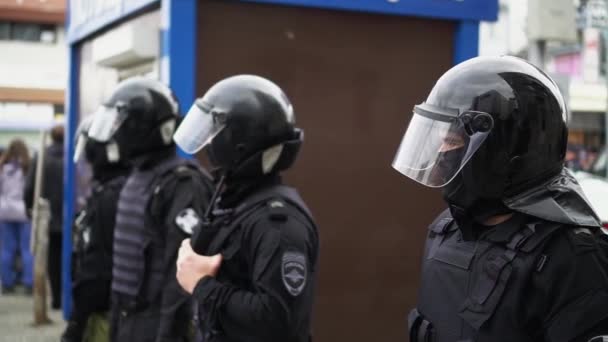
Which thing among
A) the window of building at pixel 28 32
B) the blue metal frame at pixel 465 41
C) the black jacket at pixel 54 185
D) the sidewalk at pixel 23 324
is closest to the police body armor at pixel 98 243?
the blue metal frame at pixel 465 41

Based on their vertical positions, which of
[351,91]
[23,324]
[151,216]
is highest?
[351,91]

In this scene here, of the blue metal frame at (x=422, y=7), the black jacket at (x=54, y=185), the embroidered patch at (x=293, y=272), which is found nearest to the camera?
the embroidered patch at (x=293, y=272)

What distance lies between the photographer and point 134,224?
3594mm

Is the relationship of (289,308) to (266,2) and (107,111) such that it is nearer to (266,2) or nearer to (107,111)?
(107,111)

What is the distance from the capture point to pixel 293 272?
2559mm

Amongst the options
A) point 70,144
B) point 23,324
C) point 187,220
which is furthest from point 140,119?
point 23,324

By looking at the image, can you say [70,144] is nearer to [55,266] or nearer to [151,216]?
[55,266]

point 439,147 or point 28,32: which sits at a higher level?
point 28,32

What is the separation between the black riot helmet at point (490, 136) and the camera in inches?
74.1

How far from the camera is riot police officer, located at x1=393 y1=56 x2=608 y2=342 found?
1.73 meters

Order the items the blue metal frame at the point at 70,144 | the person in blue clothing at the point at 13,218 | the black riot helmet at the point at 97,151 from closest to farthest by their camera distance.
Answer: the black riot helmet at the point at 97,151, the blue metal frame at the point at 70,144, the person in blue clothing at the point at 13,218

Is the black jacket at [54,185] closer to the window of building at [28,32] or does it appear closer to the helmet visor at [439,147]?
the helmet visor at [439,147]

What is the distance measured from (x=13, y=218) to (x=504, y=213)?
827 cm

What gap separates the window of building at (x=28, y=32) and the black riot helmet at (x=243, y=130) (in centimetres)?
3013
